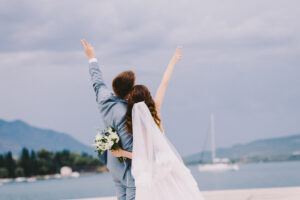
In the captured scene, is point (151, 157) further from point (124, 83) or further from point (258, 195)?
point (258, 195)

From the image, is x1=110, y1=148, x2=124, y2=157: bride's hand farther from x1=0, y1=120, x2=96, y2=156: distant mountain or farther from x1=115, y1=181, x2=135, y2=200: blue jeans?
x1=0, y1=120, x2=96, y2=156: distant mountain

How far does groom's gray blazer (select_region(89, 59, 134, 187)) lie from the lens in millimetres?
3061

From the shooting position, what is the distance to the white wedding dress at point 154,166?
9.90ft

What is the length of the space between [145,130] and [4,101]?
187997 mm

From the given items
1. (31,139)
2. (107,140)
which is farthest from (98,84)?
(31,139)

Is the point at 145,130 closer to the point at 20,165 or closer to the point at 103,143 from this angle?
the point at 103,143

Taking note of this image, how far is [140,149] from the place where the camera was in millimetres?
3016

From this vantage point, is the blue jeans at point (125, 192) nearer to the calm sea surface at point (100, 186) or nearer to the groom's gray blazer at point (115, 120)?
the groom's gray blazer at point (115, 120)

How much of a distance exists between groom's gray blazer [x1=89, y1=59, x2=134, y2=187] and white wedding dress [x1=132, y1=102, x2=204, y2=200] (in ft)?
0.30

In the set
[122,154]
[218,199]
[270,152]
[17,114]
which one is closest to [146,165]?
[122,154]

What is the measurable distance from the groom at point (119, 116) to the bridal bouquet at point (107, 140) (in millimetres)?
38

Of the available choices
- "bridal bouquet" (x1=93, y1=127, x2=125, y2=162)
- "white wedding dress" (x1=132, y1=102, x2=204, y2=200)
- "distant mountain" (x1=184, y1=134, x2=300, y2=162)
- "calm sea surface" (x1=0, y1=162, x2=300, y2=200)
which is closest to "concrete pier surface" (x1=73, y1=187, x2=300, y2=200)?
"white wedding dress" (x1=132, y1=102, x2=204, y2=200)

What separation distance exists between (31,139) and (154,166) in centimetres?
16330

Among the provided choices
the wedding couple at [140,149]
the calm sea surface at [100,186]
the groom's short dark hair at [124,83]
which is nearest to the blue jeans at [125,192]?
the wedding couple at [140,149]
